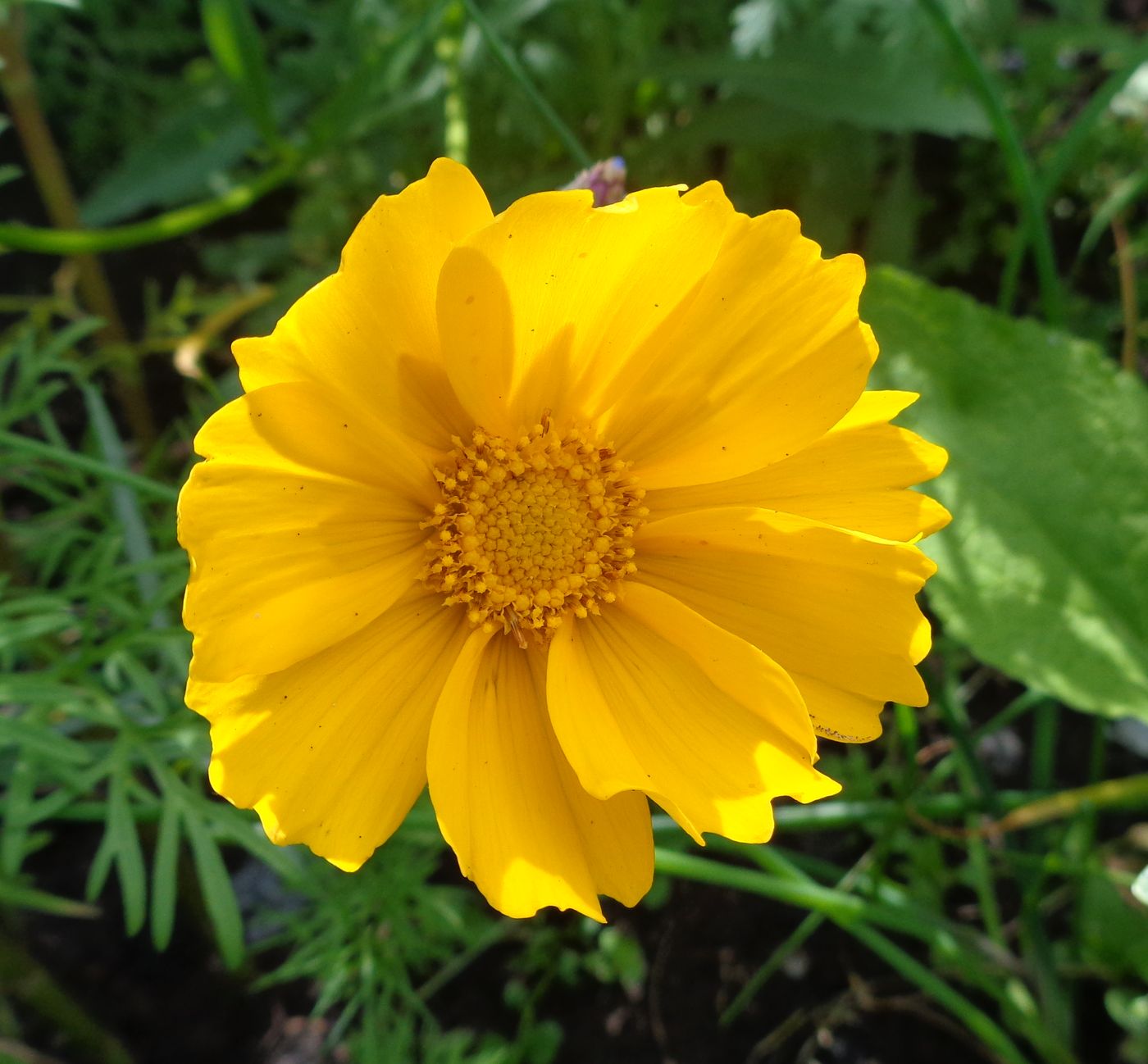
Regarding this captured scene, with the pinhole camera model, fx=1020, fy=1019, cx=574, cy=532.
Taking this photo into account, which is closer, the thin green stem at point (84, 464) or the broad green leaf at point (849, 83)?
the thin green stem at point (84, 464)

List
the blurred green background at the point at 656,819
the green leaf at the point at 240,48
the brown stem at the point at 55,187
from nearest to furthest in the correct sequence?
the blurred green background at the point at 656,819 → the green leaf at the point at 240,48 → the brown stem at the point at 55,187

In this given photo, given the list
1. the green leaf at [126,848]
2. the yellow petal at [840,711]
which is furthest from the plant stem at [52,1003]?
the yellow petal at [840,711]

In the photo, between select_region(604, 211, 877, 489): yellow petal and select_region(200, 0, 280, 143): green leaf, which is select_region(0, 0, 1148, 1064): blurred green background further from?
select_region(604, 211, 877, 489): yellow petal

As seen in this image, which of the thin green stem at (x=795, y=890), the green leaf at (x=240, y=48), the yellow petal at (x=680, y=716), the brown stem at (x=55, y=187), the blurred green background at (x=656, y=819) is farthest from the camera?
the brown stem at (x=55, y=187)

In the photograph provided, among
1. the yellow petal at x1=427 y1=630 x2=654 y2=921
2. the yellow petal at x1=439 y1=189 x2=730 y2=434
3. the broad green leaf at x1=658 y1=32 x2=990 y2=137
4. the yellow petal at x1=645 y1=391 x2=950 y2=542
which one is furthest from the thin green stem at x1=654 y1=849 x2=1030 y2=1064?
the broad green leaf at x1=658 y1=32 x2=990 y2=137

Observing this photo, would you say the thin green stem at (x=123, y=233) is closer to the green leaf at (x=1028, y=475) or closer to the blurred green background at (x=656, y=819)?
the blurred green background at (x=656, y=819)

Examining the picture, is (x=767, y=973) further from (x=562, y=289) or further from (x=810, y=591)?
(x=562, y=289)
